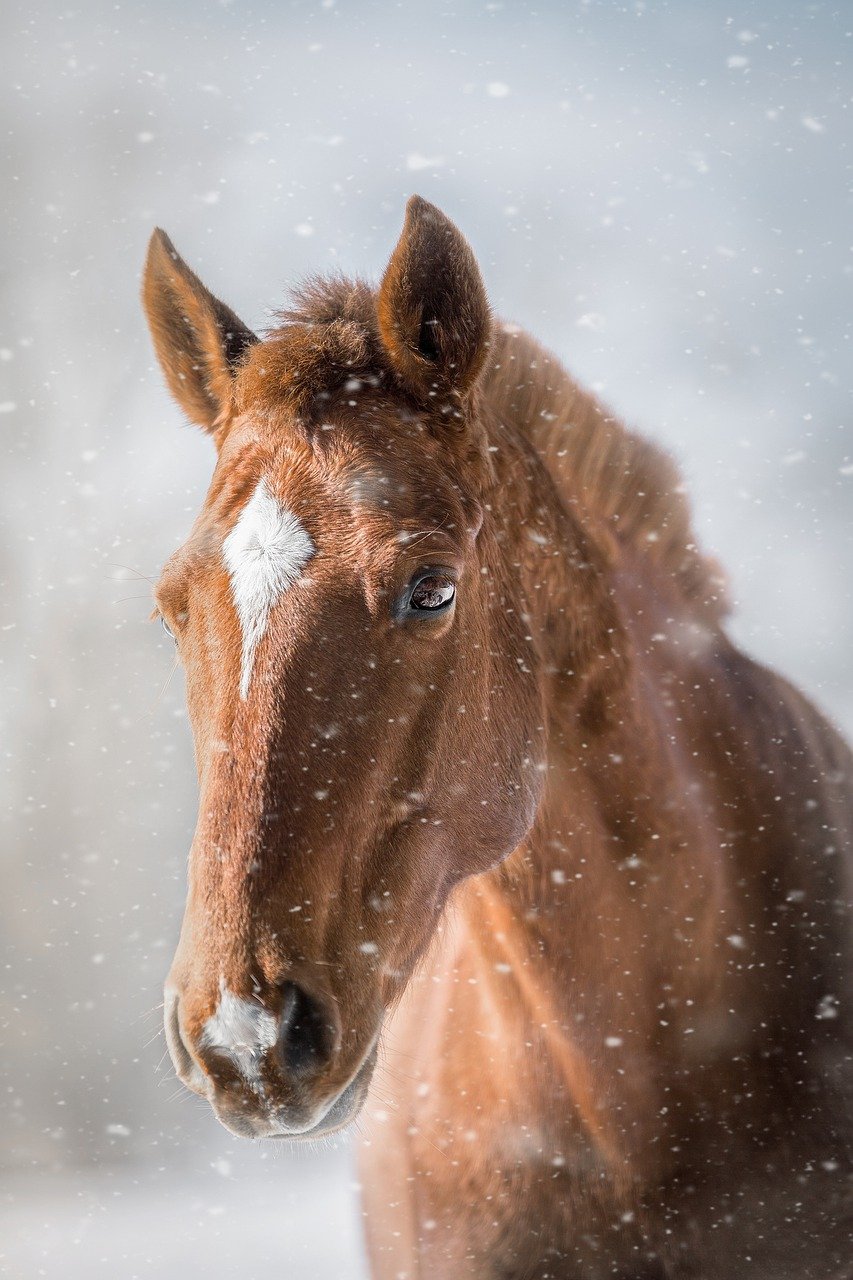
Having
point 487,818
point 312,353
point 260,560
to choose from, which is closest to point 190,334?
point 312,353

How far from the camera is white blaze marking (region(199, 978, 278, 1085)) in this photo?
81 cm

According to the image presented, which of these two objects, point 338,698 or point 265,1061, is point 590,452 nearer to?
point 338,698

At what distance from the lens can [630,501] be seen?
151 centimetres

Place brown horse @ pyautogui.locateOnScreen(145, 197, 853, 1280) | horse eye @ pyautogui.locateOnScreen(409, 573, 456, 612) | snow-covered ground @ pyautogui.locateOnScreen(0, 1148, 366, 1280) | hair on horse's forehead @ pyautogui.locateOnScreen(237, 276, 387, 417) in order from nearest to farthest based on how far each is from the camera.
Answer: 1. brown horse @ pyautogui.locateOnScreen(145, 197, 853, 1280)
2. horse eye @ pyautogui.locateOnScreen(409, 573, 456, 612)
3. hair on horse's forehead @ pyautogui.locateOnScreen(237, 276, 387, 417)
4. snow-covered ground @ pyautogui.locateOnScreen(0, 1148, 366, 1280)

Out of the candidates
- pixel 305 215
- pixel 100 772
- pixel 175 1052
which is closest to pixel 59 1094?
pixel 100 772

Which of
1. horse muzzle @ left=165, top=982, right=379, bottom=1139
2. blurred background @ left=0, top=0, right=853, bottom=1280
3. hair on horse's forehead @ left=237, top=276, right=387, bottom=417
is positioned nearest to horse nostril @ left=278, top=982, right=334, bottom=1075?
horse muzzle @ left=165, top=982, right=379, bottom=1139

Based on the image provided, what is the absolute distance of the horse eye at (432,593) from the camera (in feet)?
3.39

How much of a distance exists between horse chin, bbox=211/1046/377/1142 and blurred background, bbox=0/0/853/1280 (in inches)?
130

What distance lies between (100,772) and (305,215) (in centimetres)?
307

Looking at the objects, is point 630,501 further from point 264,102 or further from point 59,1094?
point 264,102

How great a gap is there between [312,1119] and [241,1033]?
0.46 ft

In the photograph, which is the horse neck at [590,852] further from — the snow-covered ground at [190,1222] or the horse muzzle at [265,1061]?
the snow-covered ground at [190,1222]

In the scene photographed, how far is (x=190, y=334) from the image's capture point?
1448 mm

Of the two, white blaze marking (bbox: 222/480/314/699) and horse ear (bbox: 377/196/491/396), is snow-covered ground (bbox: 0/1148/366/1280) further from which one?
horse ear (bbox: 377/196/491/396)
